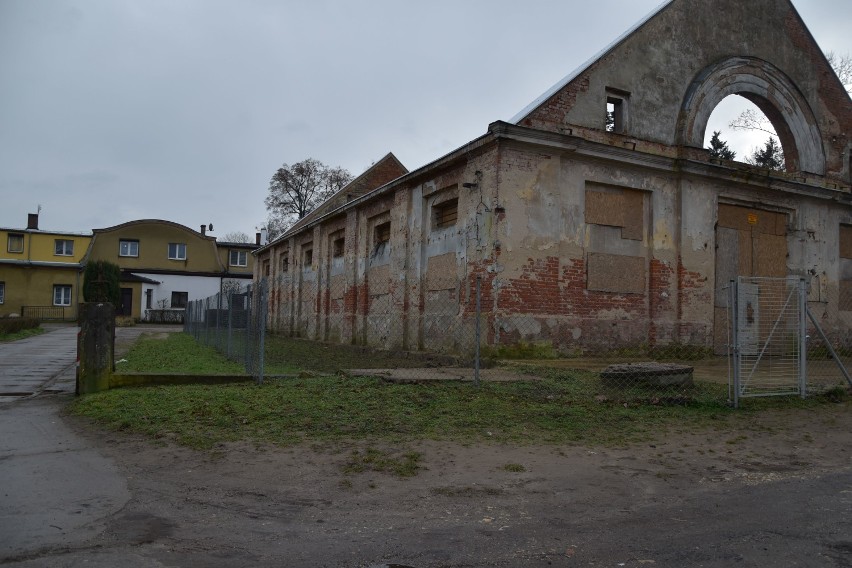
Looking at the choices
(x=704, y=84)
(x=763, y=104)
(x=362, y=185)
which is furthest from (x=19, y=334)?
(x=763, y=104)

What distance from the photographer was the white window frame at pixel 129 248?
155 feet

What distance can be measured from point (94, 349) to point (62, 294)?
140ft

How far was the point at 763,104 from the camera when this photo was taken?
712 inches

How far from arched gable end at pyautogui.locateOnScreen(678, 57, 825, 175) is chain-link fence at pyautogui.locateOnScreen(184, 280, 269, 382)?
35.9ft

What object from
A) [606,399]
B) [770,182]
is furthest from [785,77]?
[606,399]

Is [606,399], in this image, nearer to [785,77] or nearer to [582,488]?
[582,488]

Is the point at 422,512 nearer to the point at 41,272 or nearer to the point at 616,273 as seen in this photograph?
the point at 616,273

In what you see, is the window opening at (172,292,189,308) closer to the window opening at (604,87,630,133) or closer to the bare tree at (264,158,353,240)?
the bare tree at (264,158,353,240)

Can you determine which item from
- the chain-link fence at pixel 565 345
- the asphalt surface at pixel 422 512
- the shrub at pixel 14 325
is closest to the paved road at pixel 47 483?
the asphalt surface at pixel 422 512

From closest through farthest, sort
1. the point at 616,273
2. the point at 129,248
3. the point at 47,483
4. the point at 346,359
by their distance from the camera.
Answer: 1. the point at 47,483
2. the point at 616,273
3. the point at 346,359
4. the point at 129,248

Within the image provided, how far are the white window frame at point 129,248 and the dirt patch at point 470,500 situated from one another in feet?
146

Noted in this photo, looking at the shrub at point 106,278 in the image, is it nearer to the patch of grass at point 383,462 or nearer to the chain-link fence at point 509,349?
the chain-link fence at point 509,349

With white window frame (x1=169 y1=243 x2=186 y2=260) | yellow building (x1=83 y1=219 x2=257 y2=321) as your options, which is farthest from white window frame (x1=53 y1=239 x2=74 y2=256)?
white window frame (x1=169 y1=243 x2=186 y2=260)

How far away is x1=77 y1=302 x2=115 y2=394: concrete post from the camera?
A: 8.90 meters
